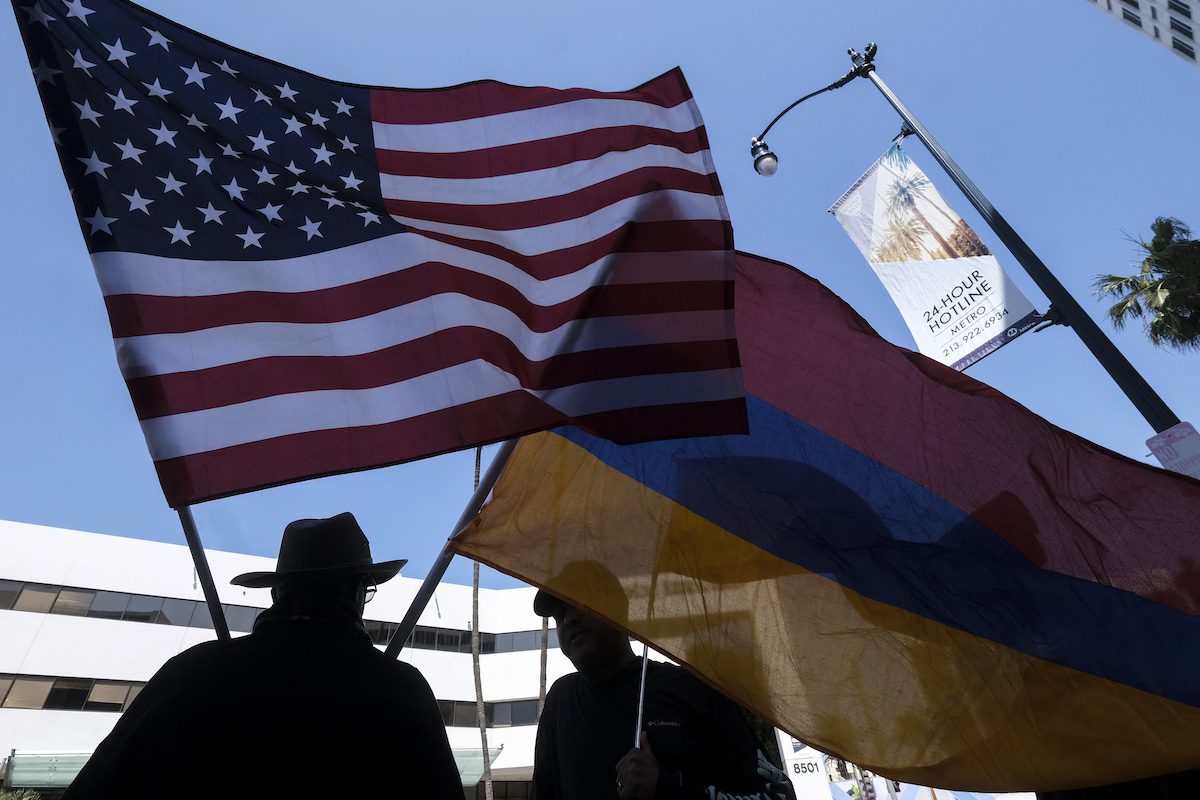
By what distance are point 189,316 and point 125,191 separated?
1.78 feet

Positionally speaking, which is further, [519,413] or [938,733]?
[938,733]

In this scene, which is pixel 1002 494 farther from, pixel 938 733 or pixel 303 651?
pixel 303 651

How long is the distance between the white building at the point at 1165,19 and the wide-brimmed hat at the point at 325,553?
32386 mm

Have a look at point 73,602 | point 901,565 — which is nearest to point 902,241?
point 901,565

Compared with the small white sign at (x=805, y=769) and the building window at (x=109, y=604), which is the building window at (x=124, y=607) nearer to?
the building window at (x=109, y=604)

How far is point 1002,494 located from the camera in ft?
11.5

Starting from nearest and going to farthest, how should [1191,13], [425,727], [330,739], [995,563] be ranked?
[330,739], [425,727], [995,563], [1191,13]

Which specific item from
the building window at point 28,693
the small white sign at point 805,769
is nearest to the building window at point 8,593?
the building window at point 28,693

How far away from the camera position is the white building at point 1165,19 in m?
25.1

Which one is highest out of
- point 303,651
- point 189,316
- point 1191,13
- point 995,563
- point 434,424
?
point 1191,13

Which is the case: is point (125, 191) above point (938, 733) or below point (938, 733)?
above

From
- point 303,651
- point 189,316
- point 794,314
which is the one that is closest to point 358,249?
point 189,316

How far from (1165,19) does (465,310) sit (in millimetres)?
34385

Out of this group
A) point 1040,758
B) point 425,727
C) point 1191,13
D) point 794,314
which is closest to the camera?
point 425,727
